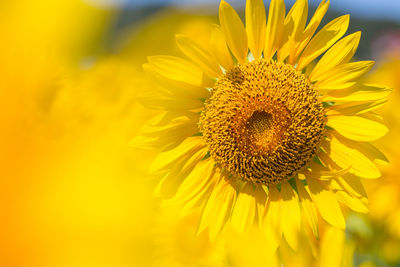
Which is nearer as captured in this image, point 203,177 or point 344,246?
point 344,246

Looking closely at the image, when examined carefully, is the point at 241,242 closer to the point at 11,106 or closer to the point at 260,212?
the point at 260,212

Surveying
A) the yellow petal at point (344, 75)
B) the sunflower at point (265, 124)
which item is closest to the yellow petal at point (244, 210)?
the sunflower at point (265, 124)

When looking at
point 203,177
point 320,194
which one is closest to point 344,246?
point 320,194

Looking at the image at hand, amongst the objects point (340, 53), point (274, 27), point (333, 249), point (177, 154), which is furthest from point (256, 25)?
point (333, 249)

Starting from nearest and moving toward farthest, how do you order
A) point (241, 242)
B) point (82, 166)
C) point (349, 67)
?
point (82, 166), point (241, 242), point (349, 67)

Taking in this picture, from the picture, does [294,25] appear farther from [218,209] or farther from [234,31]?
[218,209]

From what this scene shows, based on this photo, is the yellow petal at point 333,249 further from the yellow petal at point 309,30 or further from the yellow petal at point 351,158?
the yellow petal at point 309,30

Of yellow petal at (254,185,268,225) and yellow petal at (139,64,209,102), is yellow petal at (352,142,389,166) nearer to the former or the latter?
yellow petal at (254,185,268,225)
